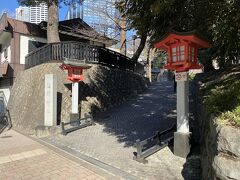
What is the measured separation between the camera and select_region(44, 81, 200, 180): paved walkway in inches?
292

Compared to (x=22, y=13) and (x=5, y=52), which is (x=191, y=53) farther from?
(x=22, y=13)

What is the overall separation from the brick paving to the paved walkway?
1.76 ft

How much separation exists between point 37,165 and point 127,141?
3110 millimetres

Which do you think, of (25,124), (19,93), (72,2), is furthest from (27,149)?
(72,2)

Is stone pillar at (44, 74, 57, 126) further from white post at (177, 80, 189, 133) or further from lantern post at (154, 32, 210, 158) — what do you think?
white post at (177, 80, 189, 133)

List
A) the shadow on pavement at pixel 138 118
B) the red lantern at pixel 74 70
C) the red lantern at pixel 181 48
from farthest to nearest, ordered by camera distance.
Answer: the red lantern at pixel 74 70 → the shadow on pavement at pixel 138 118 → the red lantern at pixel 181 48

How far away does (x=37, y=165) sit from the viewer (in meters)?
8.09

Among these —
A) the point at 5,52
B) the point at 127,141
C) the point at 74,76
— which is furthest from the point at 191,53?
the point at 5,52

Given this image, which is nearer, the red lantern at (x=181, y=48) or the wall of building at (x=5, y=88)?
the red lantern at (x=181, y=48)

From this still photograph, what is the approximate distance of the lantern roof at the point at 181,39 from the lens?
7.56 meters

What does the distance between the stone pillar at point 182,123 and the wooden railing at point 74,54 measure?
8380 millimetres

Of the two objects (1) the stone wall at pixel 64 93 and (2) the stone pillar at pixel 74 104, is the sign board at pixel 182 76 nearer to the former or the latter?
(2) the stone pillar at pixel 74 104

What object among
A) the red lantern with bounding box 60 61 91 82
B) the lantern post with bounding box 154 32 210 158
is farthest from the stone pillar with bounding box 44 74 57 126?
the lantern post with bounding box 154 32 210 158

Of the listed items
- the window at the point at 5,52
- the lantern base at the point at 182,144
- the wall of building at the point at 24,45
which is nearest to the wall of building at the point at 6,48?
the window at the point at 5,52
